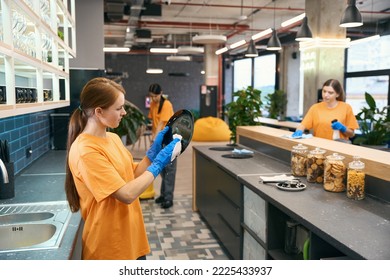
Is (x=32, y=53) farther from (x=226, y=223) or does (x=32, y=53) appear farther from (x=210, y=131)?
(x=210, y=131)

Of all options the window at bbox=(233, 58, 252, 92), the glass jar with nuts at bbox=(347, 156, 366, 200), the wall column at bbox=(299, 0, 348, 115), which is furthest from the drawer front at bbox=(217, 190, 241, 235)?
the window at bbox=(233, 58, 252, 92)

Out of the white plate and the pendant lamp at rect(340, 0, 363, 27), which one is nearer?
the white plate

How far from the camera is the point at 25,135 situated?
3178 millimetres

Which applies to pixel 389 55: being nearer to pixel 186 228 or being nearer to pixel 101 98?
pixel 186 228

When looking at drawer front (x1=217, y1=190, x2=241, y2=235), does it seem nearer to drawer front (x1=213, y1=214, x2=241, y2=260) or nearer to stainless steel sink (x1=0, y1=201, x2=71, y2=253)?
drawer front (x1=213, y1=214, x2=241, y2=260)

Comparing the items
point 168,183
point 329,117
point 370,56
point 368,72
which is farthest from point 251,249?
point 370,56

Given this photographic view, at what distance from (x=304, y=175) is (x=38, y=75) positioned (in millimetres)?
1844

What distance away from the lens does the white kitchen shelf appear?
5.24 ft

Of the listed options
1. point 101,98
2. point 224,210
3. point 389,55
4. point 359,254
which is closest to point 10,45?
point 101,98

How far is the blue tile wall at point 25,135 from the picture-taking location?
9.10ft

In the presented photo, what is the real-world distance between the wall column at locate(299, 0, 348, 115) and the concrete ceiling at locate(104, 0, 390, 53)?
1.78 meters

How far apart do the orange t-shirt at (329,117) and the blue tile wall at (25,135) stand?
2.61 m

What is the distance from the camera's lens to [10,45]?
1.59 m

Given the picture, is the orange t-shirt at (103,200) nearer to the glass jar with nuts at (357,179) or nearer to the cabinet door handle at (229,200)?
the glass jar with nuts at (357,179)
